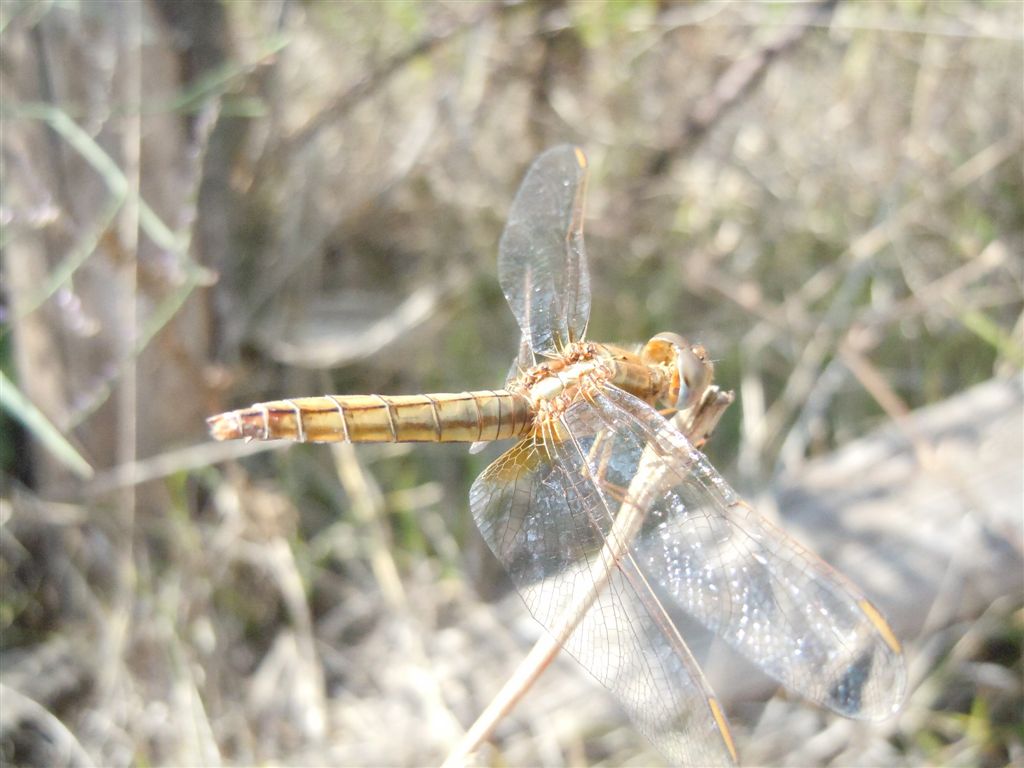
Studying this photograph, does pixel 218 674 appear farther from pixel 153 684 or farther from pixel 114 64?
pixel 114 64

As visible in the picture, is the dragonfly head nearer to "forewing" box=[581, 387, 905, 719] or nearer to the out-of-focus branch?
"forewing" box=[581, 387, 905, 719]

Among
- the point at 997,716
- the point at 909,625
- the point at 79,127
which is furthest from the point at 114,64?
the point at 997,716

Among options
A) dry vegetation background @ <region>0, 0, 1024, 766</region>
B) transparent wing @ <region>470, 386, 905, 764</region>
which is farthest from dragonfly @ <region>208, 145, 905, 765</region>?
dry vegetation background @ <region>0, 0, 1024, 766</region>

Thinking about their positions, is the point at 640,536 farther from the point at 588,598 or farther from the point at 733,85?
the point at 733,85

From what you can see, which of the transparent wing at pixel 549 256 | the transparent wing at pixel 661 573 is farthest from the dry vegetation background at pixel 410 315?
the transparent wing at pixel 661 573

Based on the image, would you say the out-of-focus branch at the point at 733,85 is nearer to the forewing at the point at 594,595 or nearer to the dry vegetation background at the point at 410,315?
the dry vegetation background at the point at 410,315

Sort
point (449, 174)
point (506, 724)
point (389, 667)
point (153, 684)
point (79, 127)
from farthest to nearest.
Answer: point (449, 174) → point (389, 667) → point (153, 684) → point (506, 724) → point (79, 127)

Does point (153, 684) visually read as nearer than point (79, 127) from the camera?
No

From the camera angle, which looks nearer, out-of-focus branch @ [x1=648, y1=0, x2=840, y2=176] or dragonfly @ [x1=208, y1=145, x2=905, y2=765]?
dragonfly @ [x1=208, y1=145, x2=905, y2=765]
